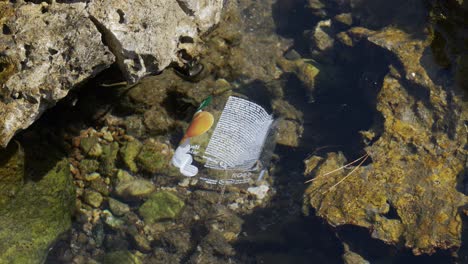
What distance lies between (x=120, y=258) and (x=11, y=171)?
1.52 meters

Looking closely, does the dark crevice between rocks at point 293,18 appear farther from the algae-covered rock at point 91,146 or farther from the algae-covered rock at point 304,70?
the algae-covered rock at point 91,146

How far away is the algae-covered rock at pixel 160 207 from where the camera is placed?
14.8 feet

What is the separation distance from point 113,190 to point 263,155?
173cm

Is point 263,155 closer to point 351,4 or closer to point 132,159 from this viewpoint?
point 132,159

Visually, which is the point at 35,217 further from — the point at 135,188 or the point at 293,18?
the point at 293,18

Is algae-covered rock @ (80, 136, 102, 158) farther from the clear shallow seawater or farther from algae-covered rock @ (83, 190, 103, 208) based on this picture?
algae-covered rock @ (83, 190, 103, 208)

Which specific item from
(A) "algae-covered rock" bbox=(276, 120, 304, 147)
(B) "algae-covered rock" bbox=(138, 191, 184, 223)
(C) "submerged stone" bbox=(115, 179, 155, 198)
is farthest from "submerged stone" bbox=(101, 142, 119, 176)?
(A) "algae-covered rock" bbox=(276, 120, 304, 147)

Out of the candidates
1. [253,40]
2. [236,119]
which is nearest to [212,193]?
[236,119]

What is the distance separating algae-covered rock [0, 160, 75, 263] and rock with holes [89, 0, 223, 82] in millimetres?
1271

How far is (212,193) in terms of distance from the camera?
473 centimetres

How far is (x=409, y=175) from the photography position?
448 cm

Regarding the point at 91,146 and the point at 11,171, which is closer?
the point at 11,171

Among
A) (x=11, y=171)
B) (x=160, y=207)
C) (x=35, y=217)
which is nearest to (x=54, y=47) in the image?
(x=11, y=171)

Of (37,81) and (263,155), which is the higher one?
(37,81)
